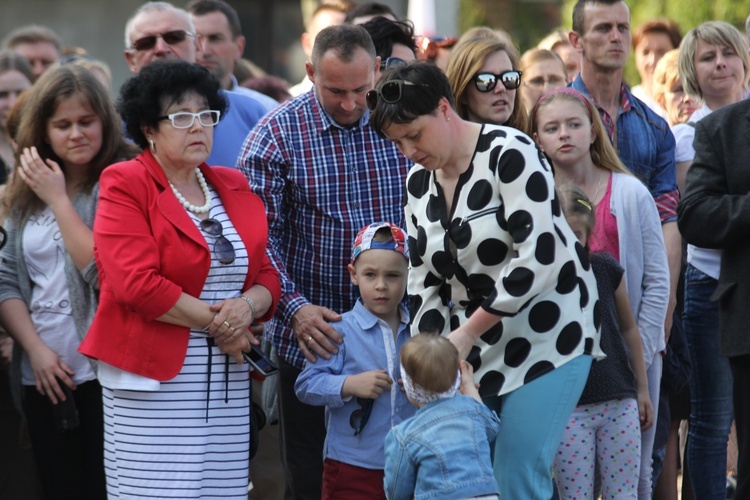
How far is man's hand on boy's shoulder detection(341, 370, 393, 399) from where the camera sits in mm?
4270

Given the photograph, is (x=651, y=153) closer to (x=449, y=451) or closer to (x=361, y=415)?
(x=361, y=415)

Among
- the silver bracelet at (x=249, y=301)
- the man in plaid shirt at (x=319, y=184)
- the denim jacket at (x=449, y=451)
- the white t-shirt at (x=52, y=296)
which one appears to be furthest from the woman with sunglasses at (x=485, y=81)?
the white t-shirt at (x=52, y=296)

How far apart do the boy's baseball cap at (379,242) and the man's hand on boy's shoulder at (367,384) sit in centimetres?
50

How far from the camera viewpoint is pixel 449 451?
3.58 m

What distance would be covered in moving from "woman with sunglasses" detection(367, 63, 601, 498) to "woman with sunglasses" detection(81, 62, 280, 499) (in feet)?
2.98

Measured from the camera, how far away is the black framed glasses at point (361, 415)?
14.3 ft

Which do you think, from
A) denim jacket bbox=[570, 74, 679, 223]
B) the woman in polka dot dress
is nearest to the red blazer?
the woman in polka dot dress

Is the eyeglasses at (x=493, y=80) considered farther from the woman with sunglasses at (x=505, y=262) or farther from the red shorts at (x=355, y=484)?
the red shorts at (x=355, y=484)

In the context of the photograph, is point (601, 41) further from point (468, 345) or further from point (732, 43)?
point (468, 345)

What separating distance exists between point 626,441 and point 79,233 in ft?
7.82

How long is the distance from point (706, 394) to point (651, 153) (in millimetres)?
1171

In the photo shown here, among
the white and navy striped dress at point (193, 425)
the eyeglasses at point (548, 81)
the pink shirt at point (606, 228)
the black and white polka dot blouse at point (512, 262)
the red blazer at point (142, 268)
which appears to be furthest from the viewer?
the eyeglasses at point (548, 81)

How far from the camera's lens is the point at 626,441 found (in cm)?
427

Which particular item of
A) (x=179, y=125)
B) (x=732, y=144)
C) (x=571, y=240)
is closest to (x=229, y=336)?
(x=179, y=125)
